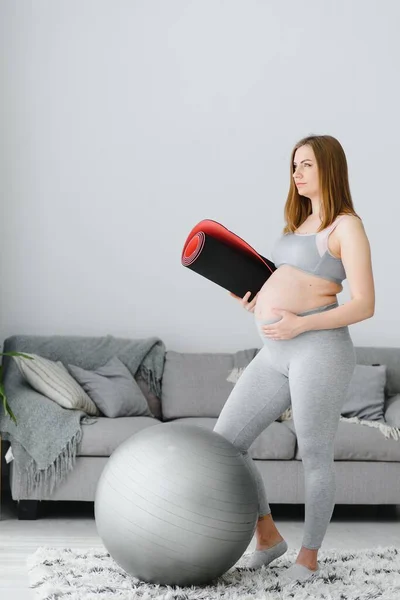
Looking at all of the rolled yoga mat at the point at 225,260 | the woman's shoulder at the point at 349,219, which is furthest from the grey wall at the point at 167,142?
the woman's shoulder at the point at 349,219

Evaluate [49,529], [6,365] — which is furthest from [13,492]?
[6,365]

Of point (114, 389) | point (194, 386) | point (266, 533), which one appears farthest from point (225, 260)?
point (194, 386)

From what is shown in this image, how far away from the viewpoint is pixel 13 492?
371 cm

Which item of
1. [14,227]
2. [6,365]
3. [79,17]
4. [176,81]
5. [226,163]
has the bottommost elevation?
[6,365]

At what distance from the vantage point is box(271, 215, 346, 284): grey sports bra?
8.59 feet

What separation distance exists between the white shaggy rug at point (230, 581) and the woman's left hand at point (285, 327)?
2.43ft

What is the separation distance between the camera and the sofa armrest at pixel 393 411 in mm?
4037

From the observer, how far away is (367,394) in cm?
427

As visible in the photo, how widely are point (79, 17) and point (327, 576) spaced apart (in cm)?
334

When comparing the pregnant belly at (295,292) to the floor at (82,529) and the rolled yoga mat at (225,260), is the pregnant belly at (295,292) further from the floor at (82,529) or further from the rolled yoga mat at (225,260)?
the floor at (82,529)

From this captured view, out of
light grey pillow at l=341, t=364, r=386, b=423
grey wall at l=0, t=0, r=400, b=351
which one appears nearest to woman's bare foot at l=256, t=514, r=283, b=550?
light grey pillow at l=341, t=364, r=386, b=423

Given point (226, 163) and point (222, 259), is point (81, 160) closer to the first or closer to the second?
point (226, 163)

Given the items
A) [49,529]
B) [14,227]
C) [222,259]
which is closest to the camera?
[222,259]

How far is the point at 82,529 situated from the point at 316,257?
1656 millimetres
